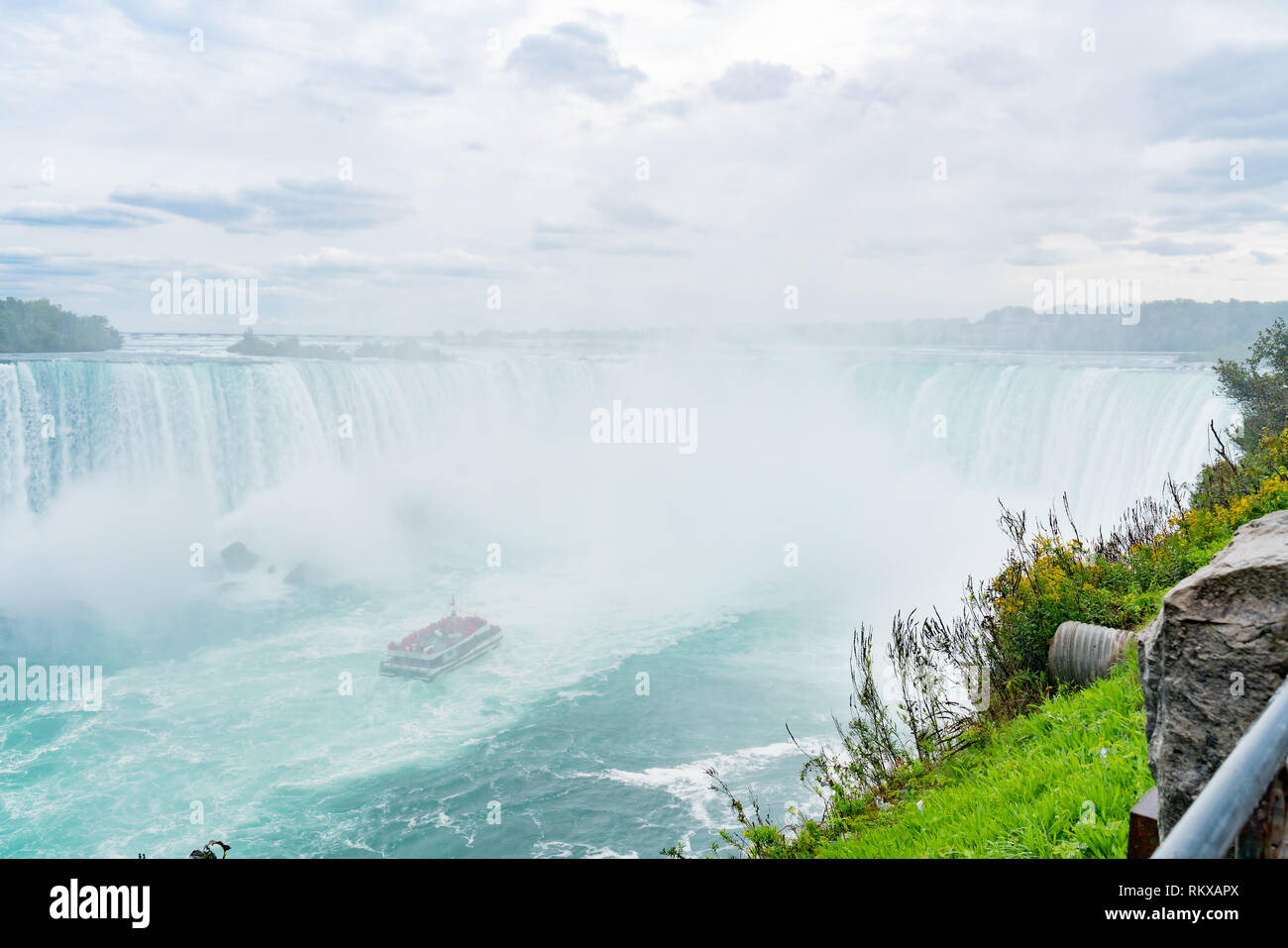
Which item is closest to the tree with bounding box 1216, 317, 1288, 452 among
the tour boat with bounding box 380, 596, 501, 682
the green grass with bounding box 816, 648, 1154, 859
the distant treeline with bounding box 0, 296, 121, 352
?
the green grass with bounding box 816, 648, 1154, 859

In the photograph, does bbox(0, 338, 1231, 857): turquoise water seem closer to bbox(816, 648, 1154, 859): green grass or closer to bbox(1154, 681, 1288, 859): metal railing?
bbox(816, 648, 1154, 859): green grass

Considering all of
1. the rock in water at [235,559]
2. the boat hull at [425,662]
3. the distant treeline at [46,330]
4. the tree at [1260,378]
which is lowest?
the boat hull at [425,662]

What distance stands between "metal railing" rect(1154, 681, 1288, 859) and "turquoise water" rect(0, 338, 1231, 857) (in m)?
11.9

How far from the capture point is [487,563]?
109 ft

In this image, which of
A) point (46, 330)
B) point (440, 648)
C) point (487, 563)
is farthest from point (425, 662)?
point (46, 330)

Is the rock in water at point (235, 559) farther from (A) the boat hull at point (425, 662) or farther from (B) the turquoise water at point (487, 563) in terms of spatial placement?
(A) the boat hull at point (425, 662)

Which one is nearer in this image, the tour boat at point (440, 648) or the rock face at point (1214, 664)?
the rock face at point (1214, 664)

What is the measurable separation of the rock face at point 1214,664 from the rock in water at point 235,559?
33.3 metres

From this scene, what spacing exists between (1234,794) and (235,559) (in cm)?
3419

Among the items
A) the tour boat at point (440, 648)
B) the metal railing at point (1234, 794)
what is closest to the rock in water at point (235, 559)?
the tour boat at point (440, 648)

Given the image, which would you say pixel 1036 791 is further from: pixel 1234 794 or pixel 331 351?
pixel 331 351

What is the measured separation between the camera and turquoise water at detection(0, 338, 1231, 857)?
1555 centimetres

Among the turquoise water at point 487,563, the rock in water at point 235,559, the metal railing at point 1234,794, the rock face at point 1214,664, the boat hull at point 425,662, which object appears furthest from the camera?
the rock in water at point 235,559

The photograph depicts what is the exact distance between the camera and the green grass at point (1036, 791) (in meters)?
3.85
